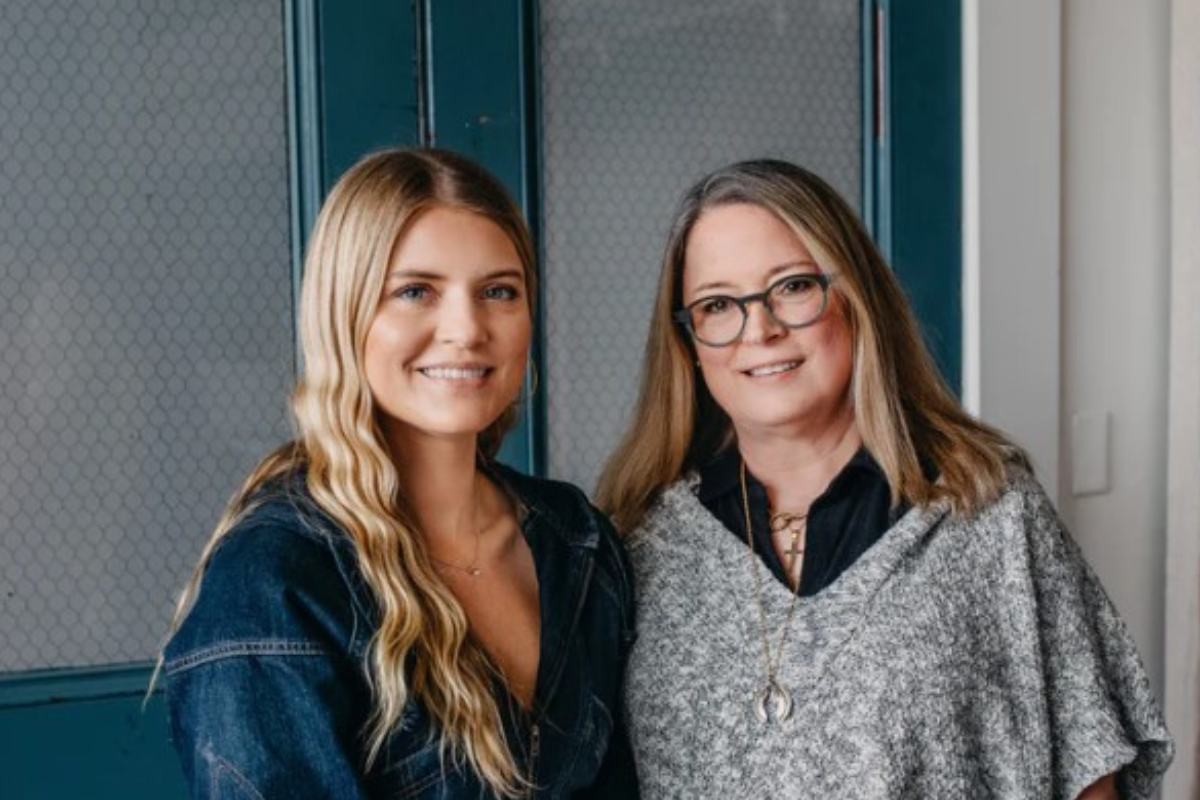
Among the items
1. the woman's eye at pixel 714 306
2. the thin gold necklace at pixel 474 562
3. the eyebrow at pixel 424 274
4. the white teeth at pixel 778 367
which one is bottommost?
the thin gold necklace at pixel 474 562

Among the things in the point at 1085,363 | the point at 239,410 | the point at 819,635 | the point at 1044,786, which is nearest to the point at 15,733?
the point at 239,410

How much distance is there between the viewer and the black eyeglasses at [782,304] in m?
1.57

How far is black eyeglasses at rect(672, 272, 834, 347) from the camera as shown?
157cm

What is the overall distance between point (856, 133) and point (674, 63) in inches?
12.4

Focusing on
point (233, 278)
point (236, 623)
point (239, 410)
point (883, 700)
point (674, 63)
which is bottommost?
point (883, 700)

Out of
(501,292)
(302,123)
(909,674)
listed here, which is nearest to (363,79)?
(302,123)

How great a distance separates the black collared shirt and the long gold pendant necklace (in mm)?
13

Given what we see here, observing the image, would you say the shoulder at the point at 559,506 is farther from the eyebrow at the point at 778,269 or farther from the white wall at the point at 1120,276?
the white wall at the point at 1120,276

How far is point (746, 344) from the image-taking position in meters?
1.57

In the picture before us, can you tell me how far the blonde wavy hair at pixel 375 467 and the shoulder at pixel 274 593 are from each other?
2 centimetres

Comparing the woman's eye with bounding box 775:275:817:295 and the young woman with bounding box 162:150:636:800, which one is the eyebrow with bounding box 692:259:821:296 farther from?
the young woman with bounding box 162:150:636:800

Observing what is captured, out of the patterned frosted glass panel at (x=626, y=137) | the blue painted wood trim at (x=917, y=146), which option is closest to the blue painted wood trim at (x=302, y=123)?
the patterned frosted glass panel at (x=626, y=137)

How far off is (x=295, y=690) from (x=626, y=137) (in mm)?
1021

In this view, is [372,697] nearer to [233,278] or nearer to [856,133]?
[233,278]
